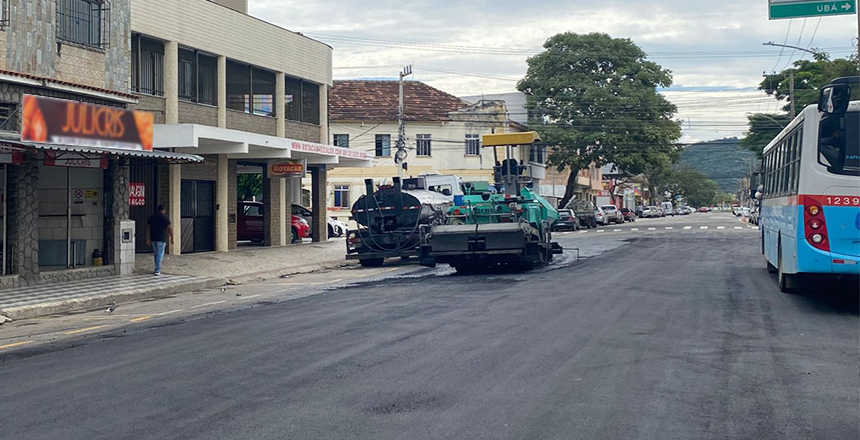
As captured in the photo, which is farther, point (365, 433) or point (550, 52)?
point (550, 52)

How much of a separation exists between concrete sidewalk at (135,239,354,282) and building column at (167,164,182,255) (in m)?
0.52

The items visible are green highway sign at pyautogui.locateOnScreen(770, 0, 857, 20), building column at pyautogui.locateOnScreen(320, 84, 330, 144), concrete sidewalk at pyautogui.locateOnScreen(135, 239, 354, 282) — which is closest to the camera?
green highway sign at pyautogui.locateOnScreen(770, 0, 857, 20)

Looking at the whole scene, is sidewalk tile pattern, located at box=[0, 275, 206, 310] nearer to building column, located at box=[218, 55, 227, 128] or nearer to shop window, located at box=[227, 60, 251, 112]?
building column, located at box=[218, 55, 227, 128]

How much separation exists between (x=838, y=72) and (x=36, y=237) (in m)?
39.0

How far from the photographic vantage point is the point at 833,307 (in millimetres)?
13188

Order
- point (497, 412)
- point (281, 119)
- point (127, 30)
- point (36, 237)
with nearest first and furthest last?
point (497, 412) → point (36, 237) → point (127, 30) → point (281, 119)

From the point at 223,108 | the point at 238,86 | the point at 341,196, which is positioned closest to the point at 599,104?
the point at 341,196

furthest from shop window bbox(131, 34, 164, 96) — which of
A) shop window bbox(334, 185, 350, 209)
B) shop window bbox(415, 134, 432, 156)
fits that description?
shop window bbox(415, 134, 432, 156)

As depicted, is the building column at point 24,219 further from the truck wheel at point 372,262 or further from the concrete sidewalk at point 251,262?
the truck wheel at point 372,262

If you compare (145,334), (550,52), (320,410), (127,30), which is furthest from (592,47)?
(320,410)

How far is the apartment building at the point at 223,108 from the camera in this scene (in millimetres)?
24172

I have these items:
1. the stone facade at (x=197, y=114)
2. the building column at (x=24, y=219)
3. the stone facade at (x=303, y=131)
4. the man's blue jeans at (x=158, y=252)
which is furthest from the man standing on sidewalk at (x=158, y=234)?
the stone facade at (x=303, y=131)

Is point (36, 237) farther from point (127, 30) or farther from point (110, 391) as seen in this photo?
point (110, 391)

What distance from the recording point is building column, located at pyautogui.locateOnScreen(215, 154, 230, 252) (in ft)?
90.0
